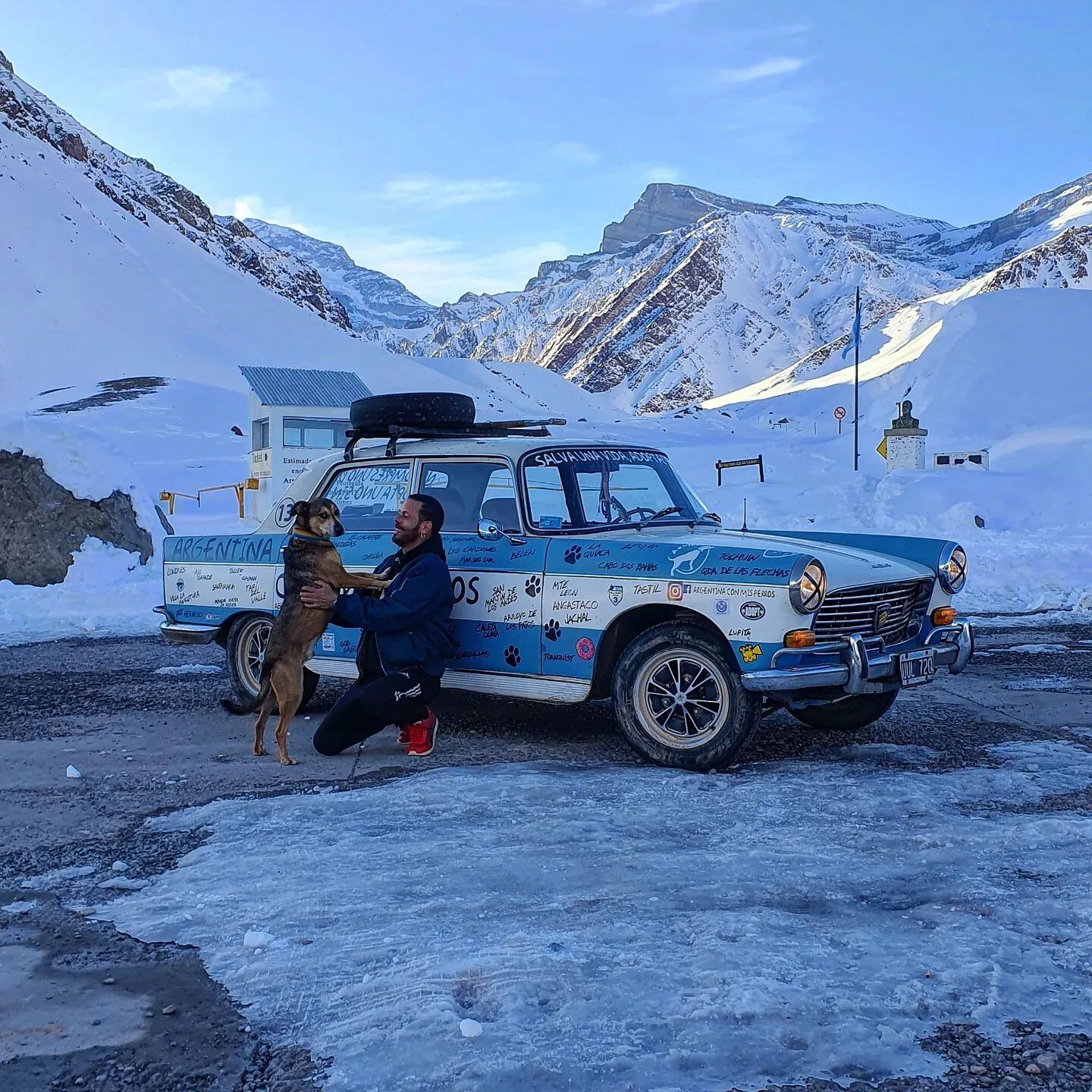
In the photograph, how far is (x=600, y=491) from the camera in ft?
22.1

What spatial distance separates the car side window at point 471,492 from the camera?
6.65 meters

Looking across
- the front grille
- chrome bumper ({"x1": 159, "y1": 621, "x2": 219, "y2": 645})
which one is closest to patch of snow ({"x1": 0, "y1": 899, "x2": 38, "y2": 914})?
the front grille

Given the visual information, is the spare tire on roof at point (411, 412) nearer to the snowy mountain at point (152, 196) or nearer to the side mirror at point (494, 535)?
the side mirror at point (494, 535)

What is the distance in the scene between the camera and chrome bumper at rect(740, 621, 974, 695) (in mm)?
5551

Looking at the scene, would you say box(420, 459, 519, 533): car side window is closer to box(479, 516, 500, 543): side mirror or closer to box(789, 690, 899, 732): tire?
box(479, 516, 500, 543): side mirror

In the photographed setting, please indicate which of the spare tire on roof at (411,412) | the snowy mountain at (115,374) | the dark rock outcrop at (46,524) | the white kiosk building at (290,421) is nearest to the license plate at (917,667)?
the spare tire on roof at (411,412)

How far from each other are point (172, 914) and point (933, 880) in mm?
2607

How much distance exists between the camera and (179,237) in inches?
4392

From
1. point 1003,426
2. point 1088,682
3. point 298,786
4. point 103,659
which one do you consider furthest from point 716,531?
point 1003,426

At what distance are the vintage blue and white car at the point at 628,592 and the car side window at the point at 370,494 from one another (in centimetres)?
1

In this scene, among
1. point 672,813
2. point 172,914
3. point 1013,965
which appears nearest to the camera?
point 1013,965

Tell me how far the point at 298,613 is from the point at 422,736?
37.4 inches

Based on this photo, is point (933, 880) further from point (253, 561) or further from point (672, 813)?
point (253, 561)

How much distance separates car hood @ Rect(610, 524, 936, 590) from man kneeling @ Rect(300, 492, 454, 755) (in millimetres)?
1015
